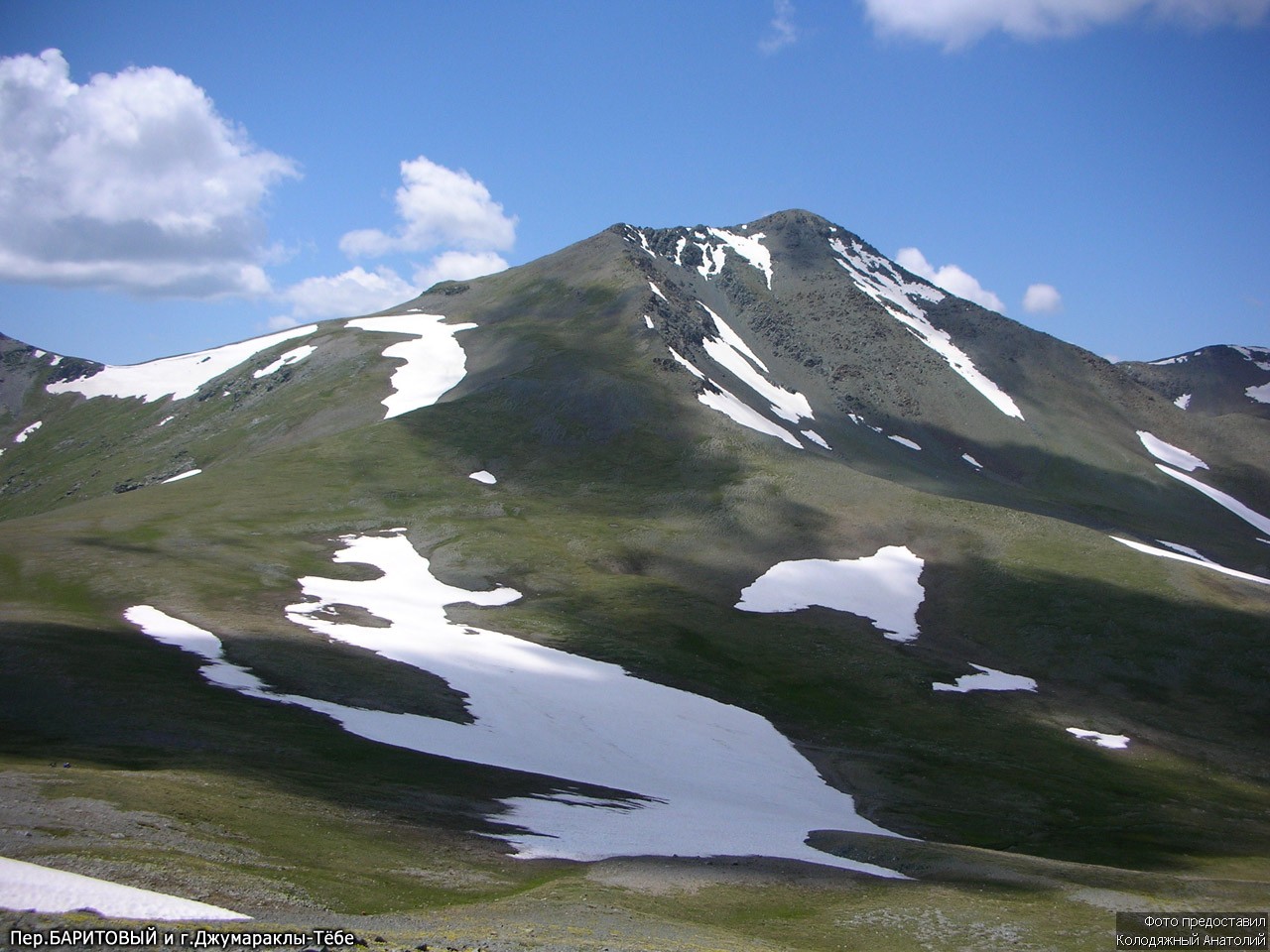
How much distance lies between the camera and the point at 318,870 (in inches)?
995

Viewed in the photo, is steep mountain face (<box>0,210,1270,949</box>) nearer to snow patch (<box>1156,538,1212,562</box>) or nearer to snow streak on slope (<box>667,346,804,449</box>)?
snow streak on slope (<box>667,346,804,449</box>)

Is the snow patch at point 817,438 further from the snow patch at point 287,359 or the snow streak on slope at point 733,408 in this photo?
the snow patch at point 287,359

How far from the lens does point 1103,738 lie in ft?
237

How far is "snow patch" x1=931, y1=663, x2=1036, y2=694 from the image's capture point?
78269 millimetres

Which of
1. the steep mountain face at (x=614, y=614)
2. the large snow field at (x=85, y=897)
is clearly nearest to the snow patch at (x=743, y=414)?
the steep mountain face at (x=614, y=614)

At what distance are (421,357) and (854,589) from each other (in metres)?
96.2

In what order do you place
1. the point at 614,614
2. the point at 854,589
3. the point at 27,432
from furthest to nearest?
1. the point at 27,432
2. the point at 854,589
3. the point at 614,614

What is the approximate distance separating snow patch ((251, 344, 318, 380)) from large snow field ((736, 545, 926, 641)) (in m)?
112

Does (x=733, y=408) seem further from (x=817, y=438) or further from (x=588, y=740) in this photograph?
(x=588, y=740)

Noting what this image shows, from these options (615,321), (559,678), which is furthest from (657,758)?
(615,321)

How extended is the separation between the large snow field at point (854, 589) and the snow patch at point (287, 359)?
112 m

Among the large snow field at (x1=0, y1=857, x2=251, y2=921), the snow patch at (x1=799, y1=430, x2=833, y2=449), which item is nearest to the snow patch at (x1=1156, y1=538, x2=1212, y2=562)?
the snow patch at (x1=799, y1=430, x2=833, y2=449)

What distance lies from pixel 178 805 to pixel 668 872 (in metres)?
16.1

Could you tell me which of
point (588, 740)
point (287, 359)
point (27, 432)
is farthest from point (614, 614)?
point (27, 432)
